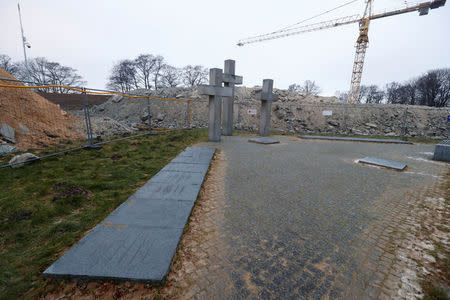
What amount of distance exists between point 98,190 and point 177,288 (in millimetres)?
2982

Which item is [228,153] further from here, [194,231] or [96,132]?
[96,132]

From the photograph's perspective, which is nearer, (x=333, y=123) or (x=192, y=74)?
(x=333, y=123)

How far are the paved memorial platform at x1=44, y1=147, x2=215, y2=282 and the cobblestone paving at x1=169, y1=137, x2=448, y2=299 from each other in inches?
15.1

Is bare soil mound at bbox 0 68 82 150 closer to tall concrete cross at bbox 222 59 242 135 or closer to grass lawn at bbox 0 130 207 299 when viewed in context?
grass lawn at bbox 0 130 207 299

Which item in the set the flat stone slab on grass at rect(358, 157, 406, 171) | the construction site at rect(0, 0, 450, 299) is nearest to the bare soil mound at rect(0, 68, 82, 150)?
the construction site at rect(0, 0, 450, 299)

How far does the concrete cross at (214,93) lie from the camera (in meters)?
10.3

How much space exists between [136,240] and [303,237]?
2160 mm

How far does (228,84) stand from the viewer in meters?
13.4

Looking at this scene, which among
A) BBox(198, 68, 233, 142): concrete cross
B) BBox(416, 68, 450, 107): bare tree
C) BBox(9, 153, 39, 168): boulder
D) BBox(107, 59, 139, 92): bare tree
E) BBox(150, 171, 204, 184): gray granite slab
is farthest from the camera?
BBox(107, 59, 139, 92): bare tree

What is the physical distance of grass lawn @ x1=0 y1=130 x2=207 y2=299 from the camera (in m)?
2.05

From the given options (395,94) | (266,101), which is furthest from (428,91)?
(266,101)

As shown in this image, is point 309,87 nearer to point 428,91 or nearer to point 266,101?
point 428,91

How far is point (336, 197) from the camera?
13.4ft

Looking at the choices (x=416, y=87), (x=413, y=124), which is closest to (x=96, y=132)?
(x=413, y=124)
